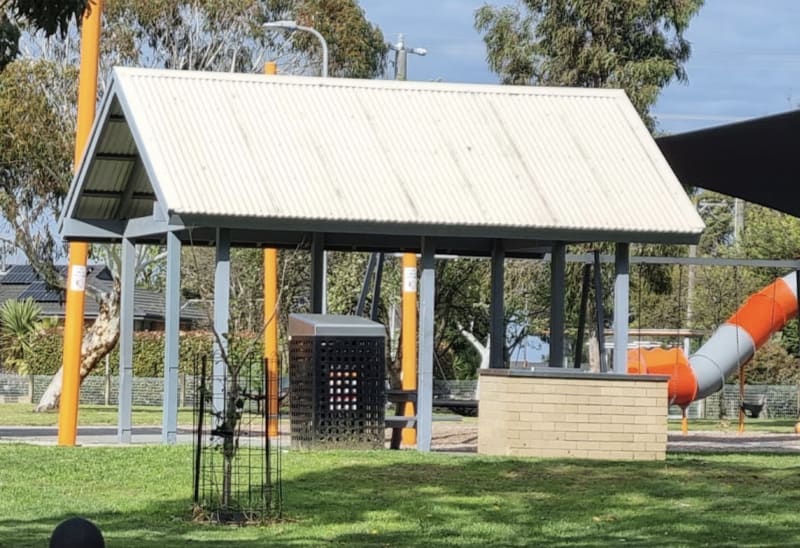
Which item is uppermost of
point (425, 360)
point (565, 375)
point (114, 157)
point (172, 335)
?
point (114, 157)

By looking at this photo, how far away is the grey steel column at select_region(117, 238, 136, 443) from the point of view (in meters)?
21.4

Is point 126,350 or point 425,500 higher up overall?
point 126,350

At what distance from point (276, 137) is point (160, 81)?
1600 mm

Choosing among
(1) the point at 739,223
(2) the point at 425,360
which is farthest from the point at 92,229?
(1) the point at 739,223

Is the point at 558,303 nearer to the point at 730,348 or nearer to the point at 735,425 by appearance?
the point at 735,425

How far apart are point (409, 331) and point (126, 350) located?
15.1ft

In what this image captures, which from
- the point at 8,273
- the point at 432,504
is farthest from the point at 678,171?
the point at 8,273

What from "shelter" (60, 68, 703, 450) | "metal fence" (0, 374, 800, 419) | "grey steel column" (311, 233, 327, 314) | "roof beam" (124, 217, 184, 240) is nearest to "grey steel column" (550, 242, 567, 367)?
"shelter" (60, 68, 703, 450)

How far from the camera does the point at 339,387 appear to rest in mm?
18734

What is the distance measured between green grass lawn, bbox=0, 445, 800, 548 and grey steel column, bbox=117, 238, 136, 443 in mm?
3124

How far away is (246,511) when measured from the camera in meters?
12.4

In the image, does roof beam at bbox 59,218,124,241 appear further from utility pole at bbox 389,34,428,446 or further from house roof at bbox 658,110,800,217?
house roof at bbox 658,110,800,217

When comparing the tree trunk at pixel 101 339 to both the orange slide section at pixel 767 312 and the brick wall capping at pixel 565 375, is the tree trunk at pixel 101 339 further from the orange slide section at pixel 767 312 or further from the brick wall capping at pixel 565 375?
the brick wall capping at pixel 565 375

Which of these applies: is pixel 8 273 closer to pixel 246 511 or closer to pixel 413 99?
pixel 413 99
